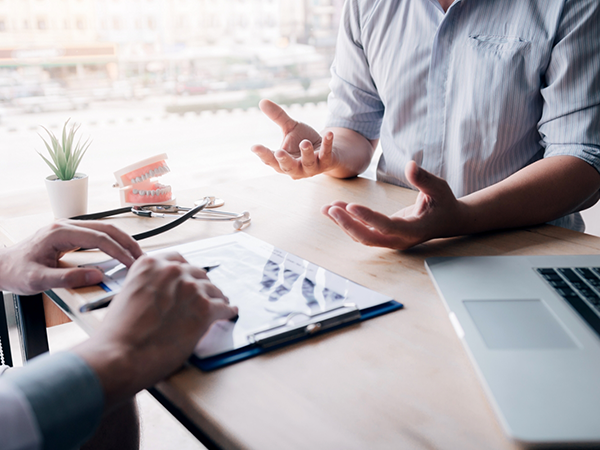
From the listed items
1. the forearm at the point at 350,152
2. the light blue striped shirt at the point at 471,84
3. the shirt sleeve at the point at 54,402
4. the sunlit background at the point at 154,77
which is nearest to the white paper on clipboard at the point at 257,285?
the shirt sleeve at the point at 54,402

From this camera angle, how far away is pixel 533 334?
0.48 meters

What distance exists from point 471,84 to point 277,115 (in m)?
0.42

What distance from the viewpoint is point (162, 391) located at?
453 mm

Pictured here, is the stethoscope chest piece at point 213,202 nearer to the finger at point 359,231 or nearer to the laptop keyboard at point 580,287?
the finger at point 359,231

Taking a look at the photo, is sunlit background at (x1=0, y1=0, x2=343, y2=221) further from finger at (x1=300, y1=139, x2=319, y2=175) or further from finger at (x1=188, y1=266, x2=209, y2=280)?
finger at (x1=188, y1=266, x2=209, y2=280)

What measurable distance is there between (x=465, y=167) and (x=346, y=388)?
2.53 feet

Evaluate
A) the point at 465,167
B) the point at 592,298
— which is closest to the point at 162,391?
the point at 592,298

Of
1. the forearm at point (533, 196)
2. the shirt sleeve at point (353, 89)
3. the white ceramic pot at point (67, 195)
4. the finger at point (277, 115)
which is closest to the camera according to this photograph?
the forearm at point (533, 196)

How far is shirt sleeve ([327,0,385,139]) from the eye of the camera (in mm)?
1225

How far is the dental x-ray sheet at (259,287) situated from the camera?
1.69 ft

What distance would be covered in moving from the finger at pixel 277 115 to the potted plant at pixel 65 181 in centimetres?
38

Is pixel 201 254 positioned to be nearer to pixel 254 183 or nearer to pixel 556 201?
pixel 254 183

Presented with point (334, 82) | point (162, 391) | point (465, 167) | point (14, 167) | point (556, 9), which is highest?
point (556, 9)

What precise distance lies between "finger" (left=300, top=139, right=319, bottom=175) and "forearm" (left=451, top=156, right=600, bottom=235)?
1.01ft
